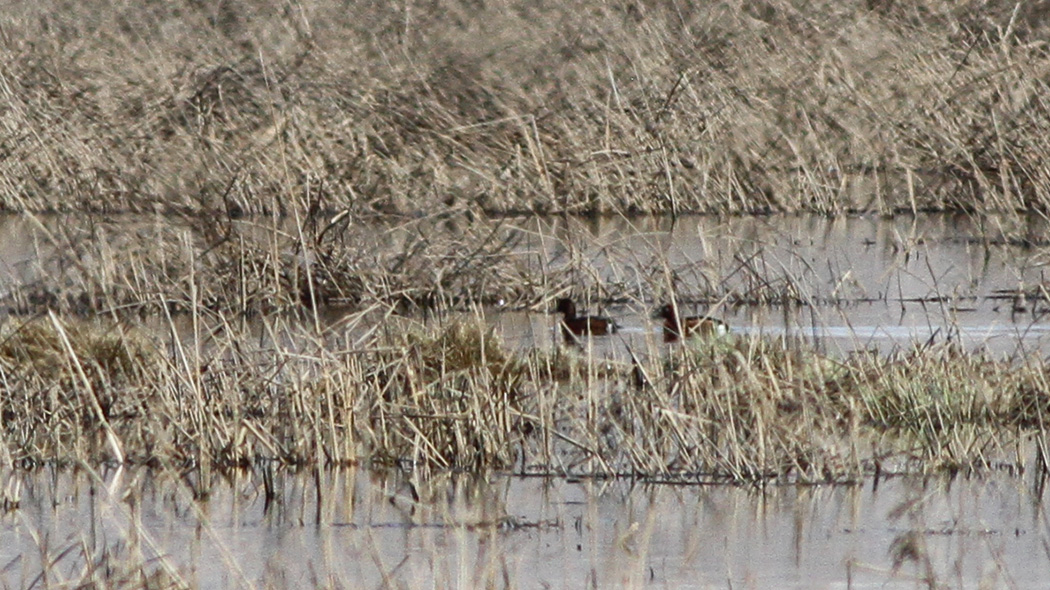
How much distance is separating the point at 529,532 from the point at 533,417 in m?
0.92

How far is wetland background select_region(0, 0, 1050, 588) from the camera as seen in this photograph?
6.19 metres

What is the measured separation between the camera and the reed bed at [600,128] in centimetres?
1577

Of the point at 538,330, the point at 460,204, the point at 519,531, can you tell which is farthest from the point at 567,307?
the point at 519,531

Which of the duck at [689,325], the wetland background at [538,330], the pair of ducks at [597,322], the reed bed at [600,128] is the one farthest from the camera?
the reed bed at [600,128]

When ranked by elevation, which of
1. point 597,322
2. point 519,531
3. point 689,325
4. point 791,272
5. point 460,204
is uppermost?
point 519,531

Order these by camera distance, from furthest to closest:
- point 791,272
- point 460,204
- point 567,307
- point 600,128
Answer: point 600,128 → point 460,204 → point 567,307 → point 791,272

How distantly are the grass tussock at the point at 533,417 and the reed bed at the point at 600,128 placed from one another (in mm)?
6558

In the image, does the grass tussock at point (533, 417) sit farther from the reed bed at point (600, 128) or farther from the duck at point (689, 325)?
the reed bed at point (600, 128)

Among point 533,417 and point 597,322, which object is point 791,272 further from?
point 533,417

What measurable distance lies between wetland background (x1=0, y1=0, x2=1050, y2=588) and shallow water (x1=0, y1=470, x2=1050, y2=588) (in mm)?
20

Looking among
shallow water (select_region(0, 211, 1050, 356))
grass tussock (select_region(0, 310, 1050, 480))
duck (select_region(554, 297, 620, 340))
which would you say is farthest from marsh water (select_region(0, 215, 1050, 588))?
duck (select_region(554, 297, 620, 340))

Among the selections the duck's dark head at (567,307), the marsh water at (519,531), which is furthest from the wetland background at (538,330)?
the duck's dark head at (567,307)

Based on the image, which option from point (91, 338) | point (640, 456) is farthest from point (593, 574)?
point (91, 338)

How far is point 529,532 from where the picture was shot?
6180 mm
